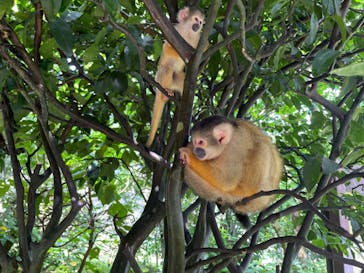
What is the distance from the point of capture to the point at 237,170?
179 centimetres

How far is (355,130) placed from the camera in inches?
61.7

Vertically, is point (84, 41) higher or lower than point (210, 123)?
higher

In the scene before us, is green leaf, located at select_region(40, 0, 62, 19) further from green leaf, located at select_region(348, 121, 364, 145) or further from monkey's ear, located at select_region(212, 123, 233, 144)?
green leaf, located at select_region(348, 121, 364, 145)

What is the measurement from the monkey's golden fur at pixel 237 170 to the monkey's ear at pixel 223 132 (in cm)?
1

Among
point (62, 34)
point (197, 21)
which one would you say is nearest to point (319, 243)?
point (197, 21)

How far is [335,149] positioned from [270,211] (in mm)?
375

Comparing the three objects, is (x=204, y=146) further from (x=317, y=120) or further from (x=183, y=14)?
(x=183, y=14)

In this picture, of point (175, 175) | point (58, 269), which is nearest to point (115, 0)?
point (175, 175)

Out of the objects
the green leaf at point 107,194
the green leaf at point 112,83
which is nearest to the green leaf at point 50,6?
the green leaf at point 112,83

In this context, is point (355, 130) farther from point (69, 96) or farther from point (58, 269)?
point (58, 269)

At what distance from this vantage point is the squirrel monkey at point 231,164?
1.71 metres

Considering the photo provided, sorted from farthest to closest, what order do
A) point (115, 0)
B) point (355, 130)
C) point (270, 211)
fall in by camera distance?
point (270, 211), point (355, 130), point (115, 0)

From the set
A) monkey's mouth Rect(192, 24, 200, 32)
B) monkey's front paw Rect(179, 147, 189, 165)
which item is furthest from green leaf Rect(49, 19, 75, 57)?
monkey's mouth Rect(192, 24, 200, 32)

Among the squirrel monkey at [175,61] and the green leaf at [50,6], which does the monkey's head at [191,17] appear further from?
the green leaf at [50,6]
